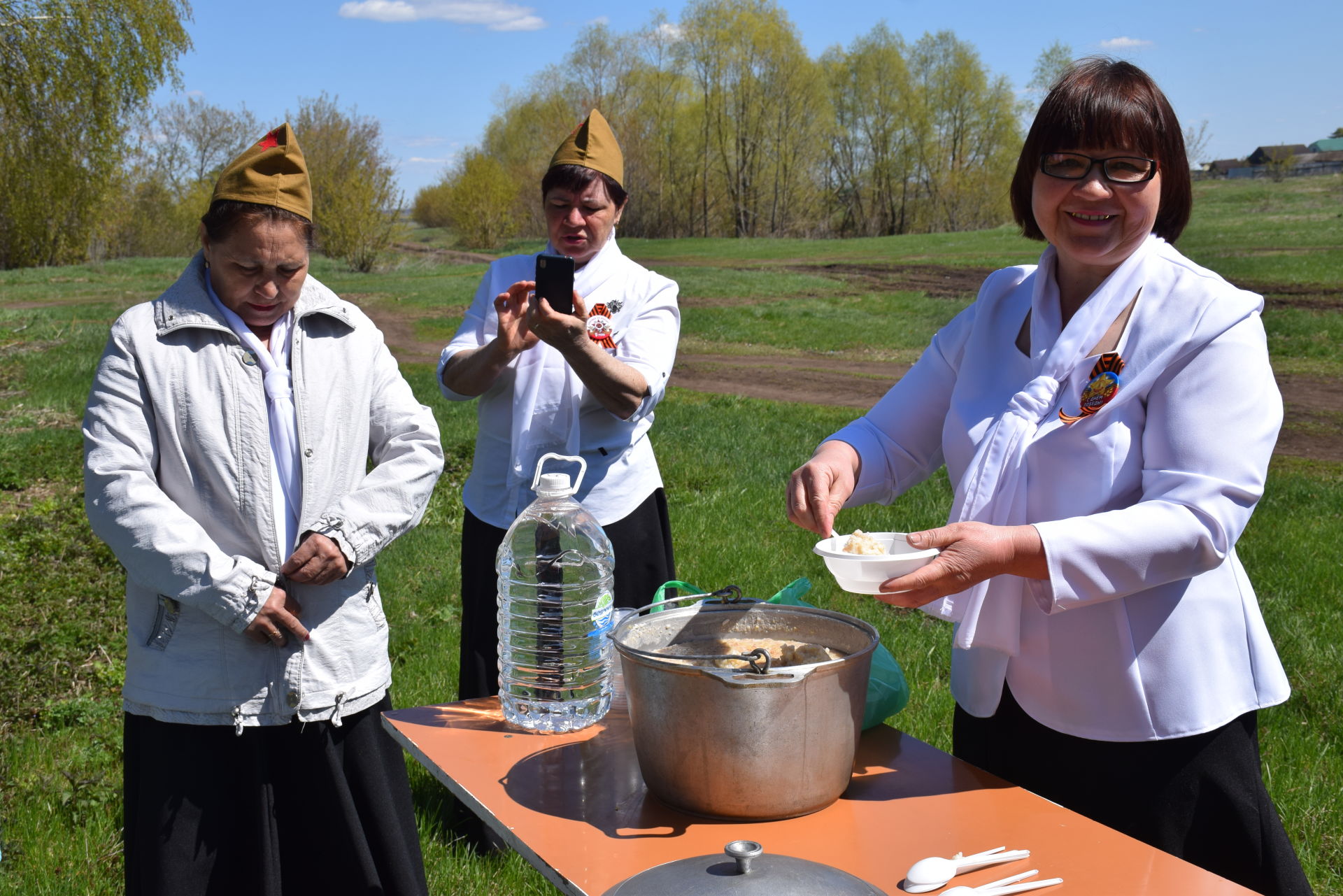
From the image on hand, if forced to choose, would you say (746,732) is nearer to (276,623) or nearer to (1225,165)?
(276,623)

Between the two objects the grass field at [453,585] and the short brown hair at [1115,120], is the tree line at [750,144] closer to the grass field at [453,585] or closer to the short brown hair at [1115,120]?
the grass field at [453,585]

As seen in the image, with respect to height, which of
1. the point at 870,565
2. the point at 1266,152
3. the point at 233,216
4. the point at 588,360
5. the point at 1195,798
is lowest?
the point at 1195,798

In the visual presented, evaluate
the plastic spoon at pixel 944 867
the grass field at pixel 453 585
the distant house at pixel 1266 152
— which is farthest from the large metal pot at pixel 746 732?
the distant house at pixel 1266 152

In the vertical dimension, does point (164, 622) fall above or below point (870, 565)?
below

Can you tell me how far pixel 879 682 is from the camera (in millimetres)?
2230

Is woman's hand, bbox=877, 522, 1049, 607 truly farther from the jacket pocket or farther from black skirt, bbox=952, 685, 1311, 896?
the jacket pocket

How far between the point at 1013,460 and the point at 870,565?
0.45 meters

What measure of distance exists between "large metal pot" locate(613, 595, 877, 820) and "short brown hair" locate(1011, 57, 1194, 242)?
104 centimetres

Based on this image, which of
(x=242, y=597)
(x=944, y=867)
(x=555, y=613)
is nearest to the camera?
(x=944, y=867)

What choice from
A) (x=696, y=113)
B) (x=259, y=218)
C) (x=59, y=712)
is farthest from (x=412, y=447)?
(x=696, y=113)

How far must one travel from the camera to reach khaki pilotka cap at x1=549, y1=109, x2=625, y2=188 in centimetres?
360

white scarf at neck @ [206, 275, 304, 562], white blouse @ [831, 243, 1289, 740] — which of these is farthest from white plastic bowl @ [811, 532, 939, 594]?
white scarf at neck @ [206, 275, 304, 562]

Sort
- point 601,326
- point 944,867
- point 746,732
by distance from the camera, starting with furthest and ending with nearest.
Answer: point 601,326, point 746,732, point 944,867

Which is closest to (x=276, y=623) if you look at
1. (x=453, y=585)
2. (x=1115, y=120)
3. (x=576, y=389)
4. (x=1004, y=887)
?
(x=576, y=389)
